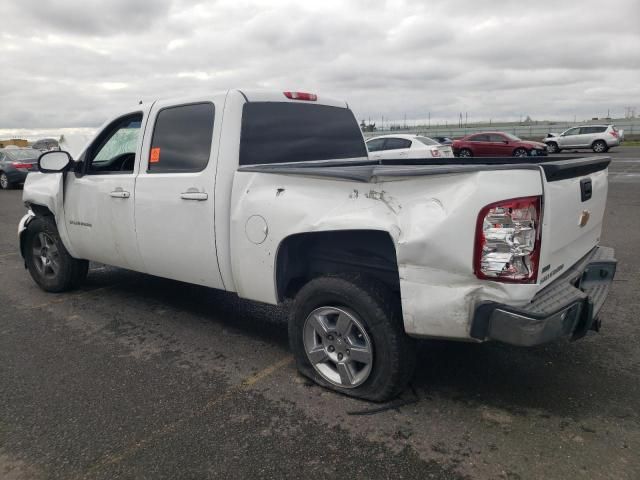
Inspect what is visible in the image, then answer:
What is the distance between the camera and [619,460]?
8.27 feet

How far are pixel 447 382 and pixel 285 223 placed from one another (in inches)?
58.3

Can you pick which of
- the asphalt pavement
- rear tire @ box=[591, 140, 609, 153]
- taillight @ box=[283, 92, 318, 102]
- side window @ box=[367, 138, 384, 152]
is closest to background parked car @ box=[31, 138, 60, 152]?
side window @ box=[367, 138, 384, 152]

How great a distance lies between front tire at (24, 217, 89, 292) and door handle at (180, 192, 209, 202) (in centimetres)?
222

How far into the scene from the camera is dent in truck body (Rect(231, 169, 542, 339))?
251 centimetres

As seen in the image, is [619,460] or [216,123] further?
[216,123]

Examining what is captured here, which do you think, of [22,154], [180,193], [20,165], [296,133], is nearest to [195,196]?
[180,193]

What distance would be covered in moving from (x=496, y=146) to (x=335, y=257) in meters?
24.6

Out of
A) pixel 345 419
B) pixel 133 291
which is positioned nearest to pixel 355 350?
pixel 345 419

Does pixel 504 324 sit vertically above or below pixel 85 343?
above

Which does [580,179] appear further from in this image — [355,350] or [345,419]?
[345,419]

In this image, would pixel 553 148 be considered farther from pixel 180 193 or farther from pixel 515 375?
pixel 180 193

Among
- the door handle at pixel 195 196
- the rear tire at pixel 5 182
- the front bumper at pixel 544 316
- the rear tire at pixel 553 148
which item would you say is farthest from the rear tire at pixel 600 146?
the door handle at pixel 195 196

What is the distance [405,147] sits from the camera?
16875 mm

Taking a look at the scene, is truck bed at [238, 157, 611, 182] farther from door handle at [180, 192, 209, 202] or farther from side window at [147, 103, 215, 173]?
side window at [147, 103, 215, 173]
